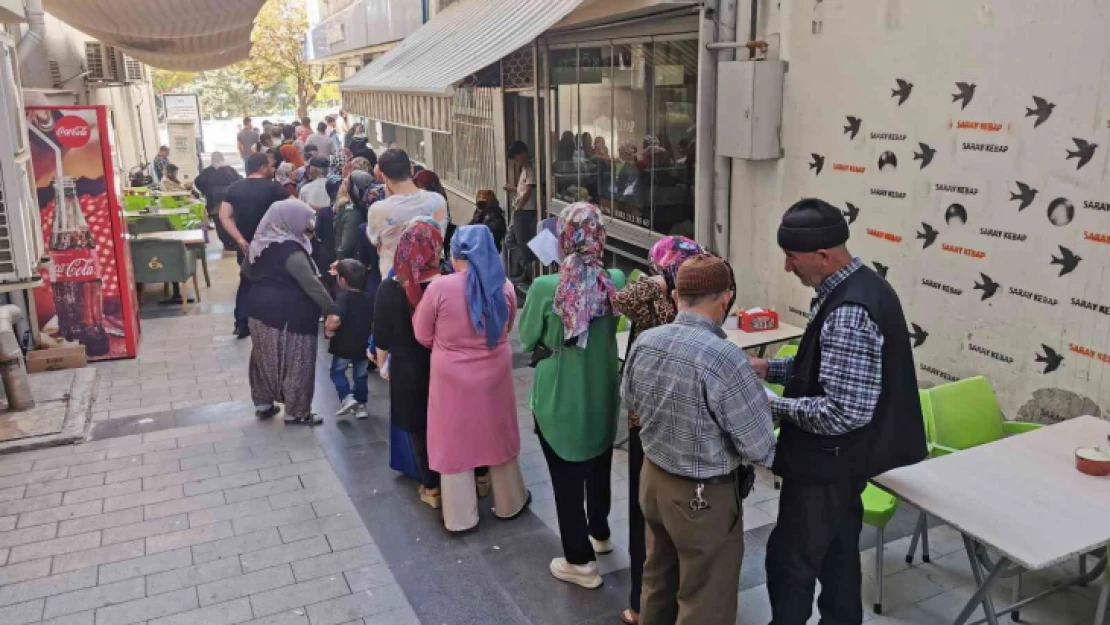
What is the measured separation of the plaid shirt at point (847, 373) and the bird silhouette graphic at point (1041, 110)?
2.00m

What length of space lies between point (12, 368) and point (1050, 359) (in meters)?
7.00

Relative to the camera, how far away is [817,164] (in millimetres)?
5629

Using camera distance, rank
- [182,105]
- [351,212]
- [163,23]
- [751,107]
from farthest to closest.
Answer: [182,105] → [163,23] → [351,212] → [751,107]

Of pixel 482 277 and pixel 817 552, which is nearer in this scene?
pixel 817 552

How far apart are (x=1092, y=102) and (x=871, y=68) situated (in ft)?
4.64

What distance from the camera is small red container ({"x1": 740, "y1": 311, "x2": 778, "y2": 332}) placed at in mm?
5418

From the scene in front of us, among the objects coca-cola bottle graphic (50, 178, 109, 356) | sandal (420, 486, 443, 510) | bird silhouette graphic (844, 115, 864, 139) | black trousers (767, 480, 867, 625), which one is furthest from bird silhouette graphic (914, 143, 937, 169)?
coca-cola bottle graphic (50, 178, 109, 356)

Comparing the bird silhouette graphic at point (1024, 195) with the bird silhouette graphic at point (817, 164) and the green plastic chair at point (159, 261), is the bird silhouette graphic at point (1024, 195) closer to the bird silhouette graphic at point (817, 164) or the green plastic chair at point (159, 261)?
the bird silhouette graphic at point (817, 164)

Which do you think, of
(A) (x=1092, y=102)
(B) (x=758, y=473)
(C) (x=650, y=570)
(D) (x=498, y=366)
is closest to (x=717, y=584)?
(C) (x=650, y=570)

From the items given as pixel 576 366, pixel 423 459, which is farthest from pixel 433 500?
pixel 576 366

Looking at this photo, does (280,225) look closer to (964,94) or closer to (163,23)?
Result: (964,94)

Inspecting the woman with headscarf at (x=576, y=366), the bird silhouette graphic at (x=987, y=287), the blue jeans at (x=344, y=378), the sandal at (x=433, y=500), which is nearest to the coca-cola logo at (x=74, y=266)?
the blue jeans at (x=344, y=378)

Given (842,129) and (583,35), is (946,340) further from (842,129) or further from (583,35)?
(583,35)

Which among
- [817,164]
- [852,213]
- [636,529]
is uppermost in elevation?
[817,164]
